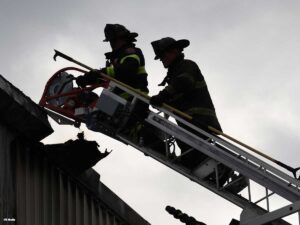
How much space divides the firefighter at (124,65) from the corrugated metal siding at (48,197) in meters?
1.37

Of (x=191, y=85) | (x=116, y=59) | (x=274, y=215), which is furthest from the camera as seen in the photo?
(x=116, y=59)

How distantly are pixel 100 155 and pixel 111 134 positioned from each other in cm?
117

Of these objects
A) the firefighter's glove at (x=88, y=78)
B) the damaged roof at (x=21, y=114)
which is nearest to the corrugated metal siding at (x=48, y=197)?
the damaged roof at (x=21, y=114)

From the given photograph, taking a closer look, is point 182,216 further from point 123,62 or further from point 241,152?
point 123,62

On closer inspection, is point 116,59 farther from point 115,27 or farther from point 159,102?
point 159,102

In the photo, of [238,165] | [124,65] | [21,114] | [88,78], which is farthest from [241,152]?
[21,114]

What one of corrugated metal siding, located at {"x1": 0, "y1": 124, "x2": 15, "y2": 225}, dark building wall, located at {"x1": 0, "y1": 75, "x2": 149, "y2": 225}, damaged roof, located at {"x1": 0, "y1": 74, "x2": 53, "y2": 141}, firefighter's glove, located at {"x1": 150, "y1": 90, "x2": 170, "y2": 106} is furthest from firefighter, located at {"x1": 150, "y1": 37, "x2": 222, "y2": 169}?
corrugated metal siding, located at {"x1": 0, "y1": 124, "x2": 15, "y2": 225}

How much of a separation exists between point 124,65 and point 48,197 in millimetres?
2191

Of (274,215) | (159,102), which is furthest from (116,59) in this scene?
(274,215)

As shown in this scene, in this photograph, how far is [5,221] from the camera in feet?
37.5

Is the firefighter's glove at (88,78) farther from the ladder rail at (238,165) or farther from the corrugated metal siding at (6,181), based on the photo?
the ladder rail at (238,165)

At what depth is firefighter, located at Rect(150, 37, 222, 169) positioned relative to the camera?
11.6 m

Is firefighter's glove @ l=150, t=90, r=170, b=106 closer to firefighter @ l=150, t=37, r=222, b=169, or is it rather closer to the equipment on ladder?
firefighter @ l=150, t=37, r=222, b=169

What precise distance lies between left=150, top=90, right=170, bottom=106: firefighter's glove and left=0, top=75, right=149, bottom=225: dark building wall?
68.7 inches
